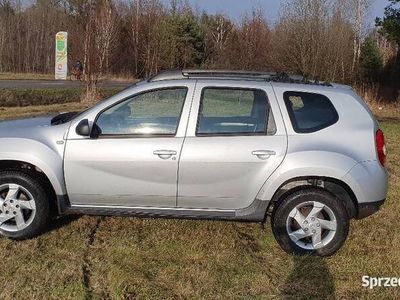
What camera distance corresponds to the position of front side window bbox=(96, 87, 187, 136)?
14.6ft

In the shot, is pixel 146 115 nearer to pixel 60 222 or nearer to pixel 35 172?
pixel 35 172

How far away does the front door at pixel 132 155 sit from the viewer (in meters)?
4.36

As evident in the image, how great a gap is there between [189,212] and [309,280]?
4.10 ft

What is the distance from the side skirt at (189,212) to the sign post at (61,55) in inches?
957

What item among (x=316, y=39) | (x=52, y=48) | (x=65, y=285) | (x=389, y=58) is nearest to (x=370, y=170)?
(x=65, y=285)

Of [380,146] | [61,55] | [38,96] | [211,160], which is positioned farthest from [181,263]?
[61,55]

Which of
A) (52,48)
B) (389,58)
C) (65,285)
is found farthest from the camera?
(52,48)

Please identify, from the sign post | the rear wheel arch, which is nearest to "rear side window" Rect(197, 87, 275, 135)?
the rear wheel arch

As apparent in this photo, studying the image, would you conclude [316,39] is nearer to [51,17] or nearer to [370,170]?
[370,170]

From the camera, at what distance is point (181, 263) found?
4176mm

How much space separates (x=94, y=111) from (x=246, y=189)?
1.62 meters

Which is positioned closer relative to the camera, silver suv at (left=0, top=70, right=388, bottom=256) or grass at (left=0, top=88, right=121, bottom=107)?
silver suv at (left=0, top=70, right=388, bottom=256)

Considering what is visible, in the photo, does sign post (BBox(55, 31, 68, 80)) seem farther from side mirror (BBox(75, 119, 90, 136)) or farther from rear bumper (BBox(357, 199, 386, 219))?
rear bumper (BBox(357, 199, 386, 219))

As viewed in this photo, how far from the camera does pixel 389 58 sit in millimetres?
34875
